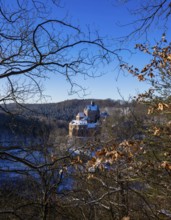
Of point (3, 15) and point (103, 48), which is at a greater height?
point (3, 15)

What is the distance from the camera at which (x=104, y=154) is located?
9.61 ft

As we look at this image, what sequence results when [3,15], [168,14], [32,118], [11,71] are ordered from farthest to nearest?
1. [32,118]
2. [11,71]
3. [3,15]
4. [168,14]

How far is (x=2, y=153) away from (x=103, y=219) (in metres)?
3.82

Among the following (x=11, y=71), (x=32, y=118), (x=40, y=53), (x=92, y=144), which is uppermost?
(x=40, y=53)

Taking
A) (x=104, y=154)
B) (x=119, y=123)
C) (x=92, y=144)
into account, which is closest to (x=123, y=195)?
(x=92, y=144)

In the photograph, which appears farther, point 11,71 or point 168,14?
point 11,71

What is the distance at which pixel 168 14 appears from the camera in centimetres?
371

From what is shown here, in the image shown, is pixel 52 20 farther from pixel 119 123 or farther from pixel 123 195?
pixel 119 123

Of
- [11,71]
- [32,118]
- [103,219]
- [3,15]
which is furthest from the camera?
[103,219]

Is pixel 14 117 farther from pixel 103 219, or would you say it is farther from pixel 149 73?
pixel 103 219

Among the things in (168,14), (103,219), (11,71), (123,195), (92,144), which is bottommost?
(103,219)

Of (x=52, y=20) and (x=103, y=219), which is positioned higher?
(x=52, y=20)

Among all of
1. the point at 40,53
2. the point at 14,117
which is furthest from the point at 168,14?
the point at 14,117

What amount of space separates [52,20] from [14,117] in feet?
6.96
